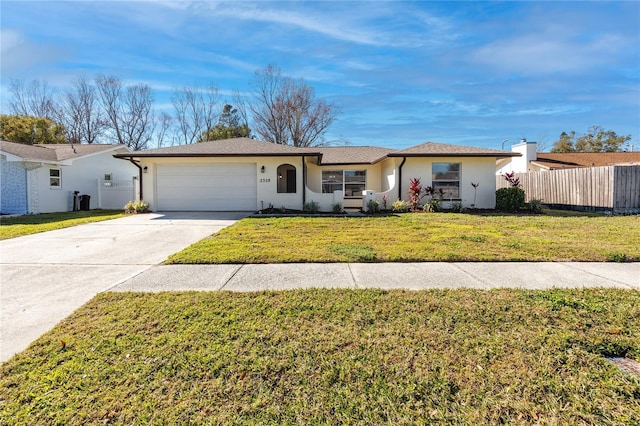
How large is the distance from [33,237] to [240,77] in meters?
25.2

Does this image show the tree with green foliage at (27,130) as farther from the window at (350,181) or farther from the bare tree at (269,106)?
the window at (350,181)

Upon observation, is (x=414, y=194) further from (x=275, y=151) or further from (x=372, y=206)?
(x=275, y=151)

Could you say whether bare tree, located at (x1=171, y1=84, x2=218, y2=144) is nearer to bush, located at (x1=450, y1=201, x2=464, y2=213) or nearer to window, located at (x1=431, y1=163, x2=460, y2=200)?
window, located at (x1=431, y1=163, x2=460, y2=200)

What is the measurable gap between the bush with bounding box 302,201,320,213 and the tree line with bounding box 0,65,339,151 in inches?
745

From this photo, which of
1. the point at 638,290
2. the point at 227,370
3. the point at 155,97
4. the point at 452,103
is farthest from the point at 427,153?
the point at 155,97

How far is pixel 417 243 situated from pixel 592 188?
42.1 feet

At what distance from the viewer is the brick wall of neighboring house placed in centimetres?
1451

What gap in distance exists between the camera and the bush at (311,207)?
14.2 meters

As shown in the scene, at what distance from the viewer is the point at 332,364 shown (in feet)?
7.97

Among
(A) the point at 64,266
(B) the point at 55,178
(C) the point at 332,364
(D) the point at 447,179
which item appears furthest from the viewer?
(B) the point at 55,178

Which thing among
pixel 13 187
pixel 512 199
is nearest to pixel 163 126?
pixel 13 187

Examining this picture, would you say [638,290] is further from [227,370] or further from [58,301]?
[58,301]

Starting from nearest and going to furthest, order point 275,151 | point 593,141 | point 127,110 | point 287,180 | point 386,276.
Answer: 1. point 386,276
2. point 275,151
3. point 287,180
4. point 127,110
5. point 593,141

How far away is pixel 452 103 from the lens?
106 feet
